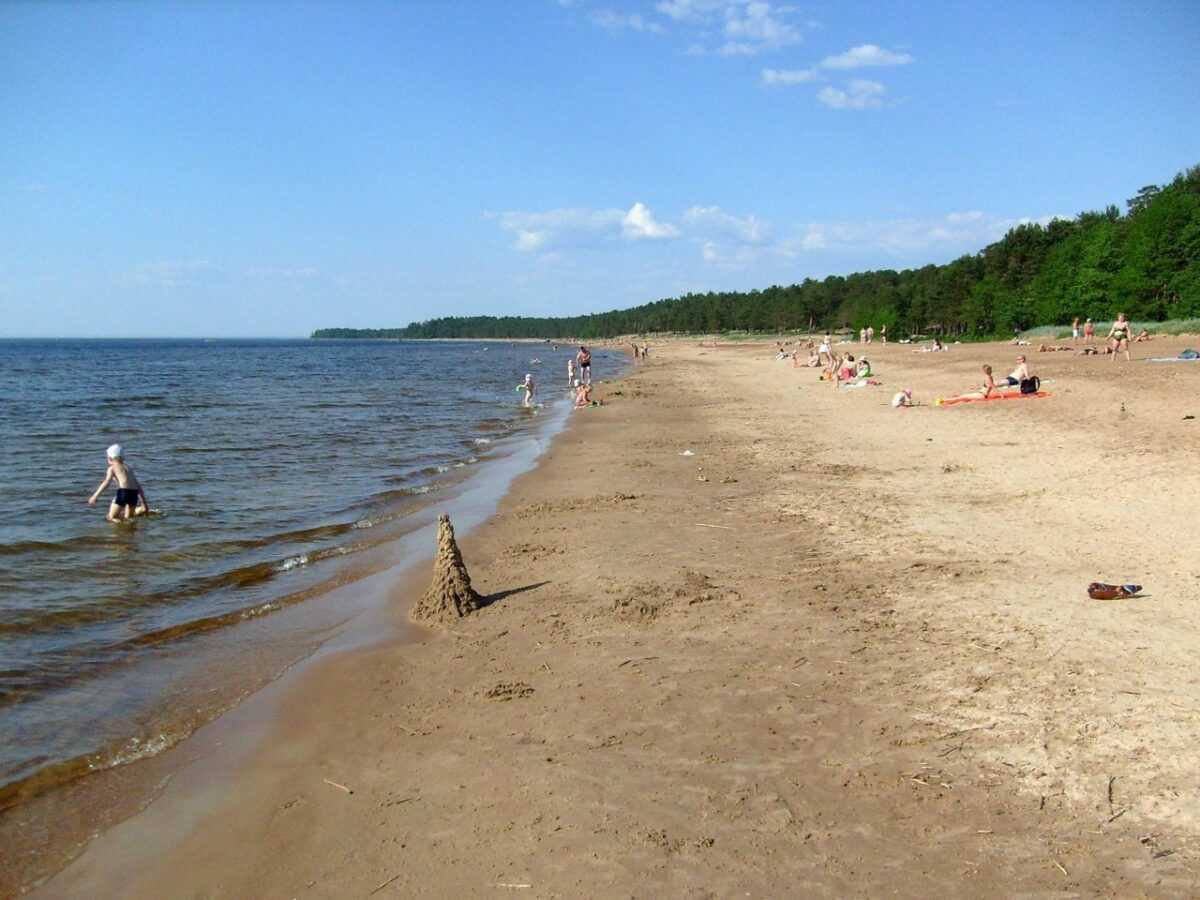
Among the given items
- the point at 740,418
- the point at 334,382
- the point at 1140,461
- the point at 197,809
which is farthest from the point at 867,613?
the point at 334,382

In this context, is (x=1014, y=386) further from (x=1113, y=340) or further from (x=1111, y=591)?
(x=1111, y=591)

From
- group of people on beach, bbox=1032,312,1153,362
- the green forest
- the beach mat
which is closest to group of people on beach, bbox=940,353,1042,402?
the beach mat

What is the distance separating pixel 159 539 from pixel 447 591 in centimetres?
630

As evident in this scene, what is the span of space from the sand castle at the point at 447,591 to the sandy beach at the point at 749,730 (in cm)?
34

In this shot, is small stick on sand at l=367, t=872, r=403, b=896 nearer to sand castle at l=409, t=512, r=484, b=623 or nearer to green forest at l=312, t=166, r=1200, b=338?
sand castle at l=409, t=512, r=484, b=623

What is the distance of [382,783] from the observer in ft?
15.8

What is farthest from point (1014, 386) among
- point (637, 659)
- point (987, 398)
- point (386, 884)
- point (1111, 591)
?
point (386, 884)

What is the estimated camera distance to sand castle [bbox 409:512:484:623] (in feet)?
25.7

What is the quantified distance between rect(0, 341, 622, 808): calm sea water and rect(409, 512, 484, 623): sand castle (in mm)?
2003

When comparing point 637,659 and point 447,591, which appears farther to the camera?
point 447,591

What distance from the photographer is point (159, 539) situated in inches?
463

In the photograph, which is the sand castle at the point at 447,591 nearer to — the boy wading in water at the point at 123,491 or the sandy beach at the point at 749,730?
the sandy beach at the point at 749,730

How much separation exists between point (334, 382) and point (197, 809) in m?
56.6

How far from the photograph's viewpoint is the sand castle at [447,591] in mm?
7824
